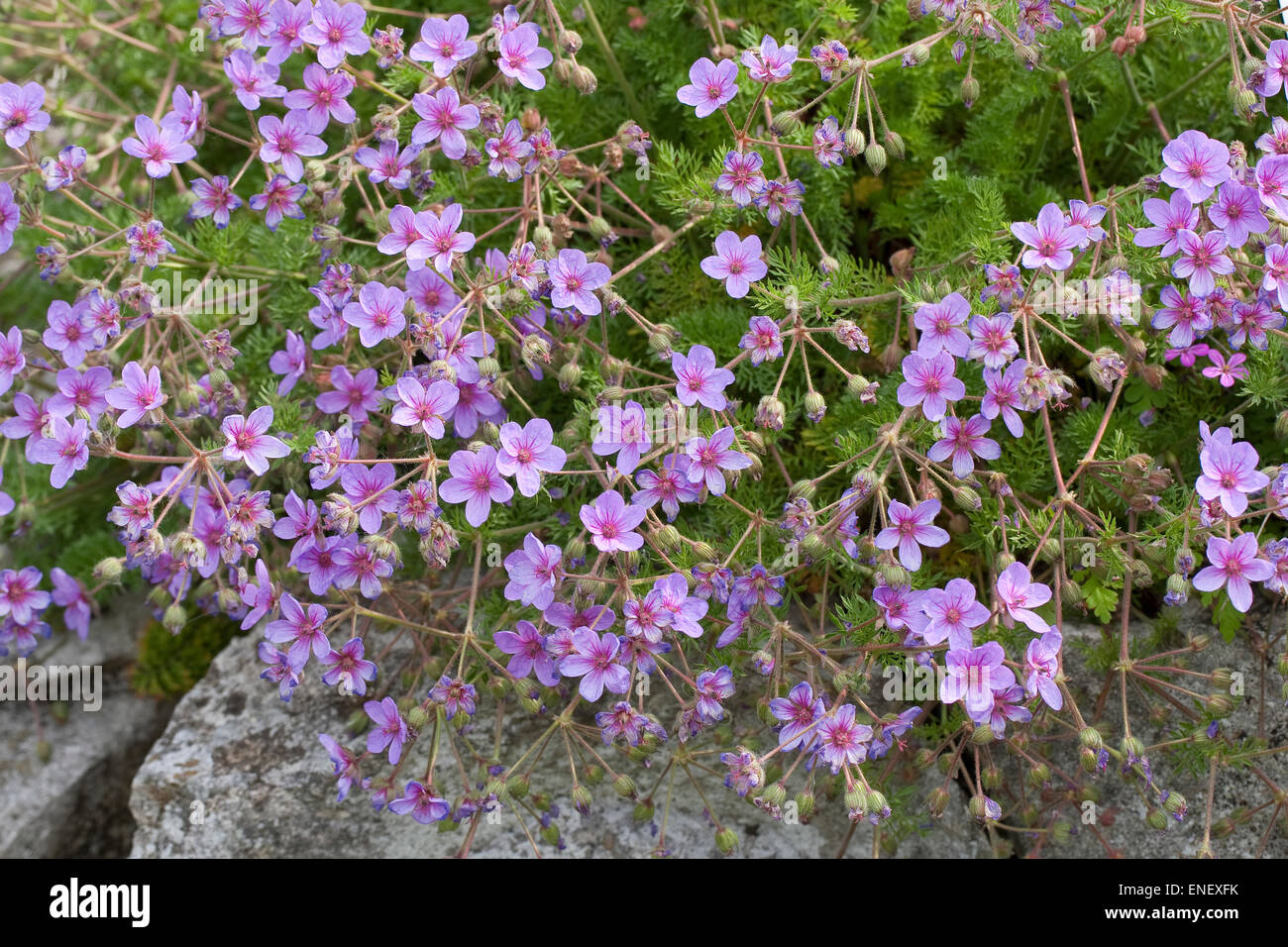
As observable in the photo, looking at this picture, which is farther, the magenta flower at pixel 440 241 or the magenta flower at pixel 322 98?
the magenta flower at pixel 322 98

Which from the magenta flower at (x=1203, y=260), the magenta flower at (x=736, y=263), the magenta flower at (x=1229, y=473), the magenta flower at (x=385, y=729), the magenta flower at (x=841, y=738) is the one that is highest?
the magenta flower at (x=736, y=263)

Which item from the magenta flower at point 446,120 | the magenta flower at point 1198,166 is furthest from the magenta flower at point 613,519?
the magenta flower at point 1198,166

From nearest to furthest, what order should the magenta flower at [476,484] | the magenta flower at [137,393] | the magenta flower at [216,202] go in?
the magenta flower at [476,484]
the magenta flower at [137,393]
the magenta flower at [216,202]

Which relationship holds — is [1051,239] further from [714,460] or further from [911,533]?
[714,460]

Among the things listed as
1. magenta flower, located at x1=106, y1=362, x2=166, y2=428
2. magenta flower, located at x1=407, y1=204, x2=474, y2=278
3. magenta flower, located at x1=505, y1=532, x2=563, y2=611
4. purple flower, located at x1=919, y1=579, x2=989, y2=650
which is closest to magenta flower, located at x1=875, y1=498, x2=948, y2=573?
purple flower, located at x1=919, y1=579, x2=989, y2=650

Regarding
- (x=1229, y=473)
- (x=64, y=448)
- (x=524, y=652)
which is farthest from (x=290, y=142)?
(x=1229, y=473)

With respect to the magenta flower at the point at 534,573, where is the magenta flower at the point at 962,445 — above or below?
above

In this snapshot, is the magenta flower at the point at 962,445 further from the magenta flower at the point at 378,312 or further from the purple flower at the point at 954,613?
the magenta flower at the point at 378,312
